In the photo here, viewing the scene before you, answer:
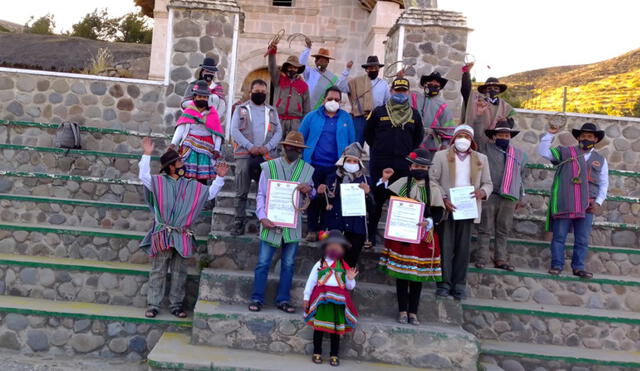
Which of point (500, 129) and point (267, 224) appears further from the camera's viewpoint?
point (500, 129)

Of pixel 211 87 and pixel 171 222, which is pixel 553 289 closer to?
pixel 171 222

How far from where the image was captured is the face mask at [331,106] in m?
7.35

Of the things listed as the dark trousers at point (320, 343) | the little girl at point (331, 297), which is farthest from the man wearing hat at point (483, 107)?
the dark trousers at point (320, 343)

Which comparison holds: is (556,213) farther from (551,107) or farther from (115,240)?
(551,107)

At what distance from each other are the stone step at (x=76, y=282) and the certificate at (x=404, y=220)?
245cm

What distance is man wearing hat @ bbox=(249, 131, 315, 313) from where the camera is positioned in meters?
6.68

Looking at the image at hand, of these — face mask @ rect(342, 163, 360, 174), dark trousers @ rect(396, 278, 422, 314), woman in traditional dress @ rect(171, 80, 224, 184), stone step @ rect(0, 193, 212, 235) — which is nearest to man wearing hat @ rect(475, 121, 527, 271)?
dark trousers @ rect(396, 278, 422, 314)

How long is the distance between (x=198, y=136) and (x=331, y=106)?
173 centimetres

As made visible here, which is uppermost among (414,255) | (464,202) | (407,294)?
(464,202)

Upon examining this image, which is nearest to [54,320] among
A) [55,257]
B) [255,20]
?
[55,257]

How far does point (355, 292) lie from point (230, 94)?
5077mm

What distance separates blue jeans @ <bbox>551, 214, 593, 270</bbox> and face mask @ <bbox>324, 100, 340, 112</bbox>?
3224mm

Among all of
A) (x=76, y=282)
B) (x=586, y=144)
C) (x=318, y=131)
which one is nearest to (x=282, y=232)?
(x=318, y=131)

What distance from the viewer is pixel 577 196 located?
7.87 meters
